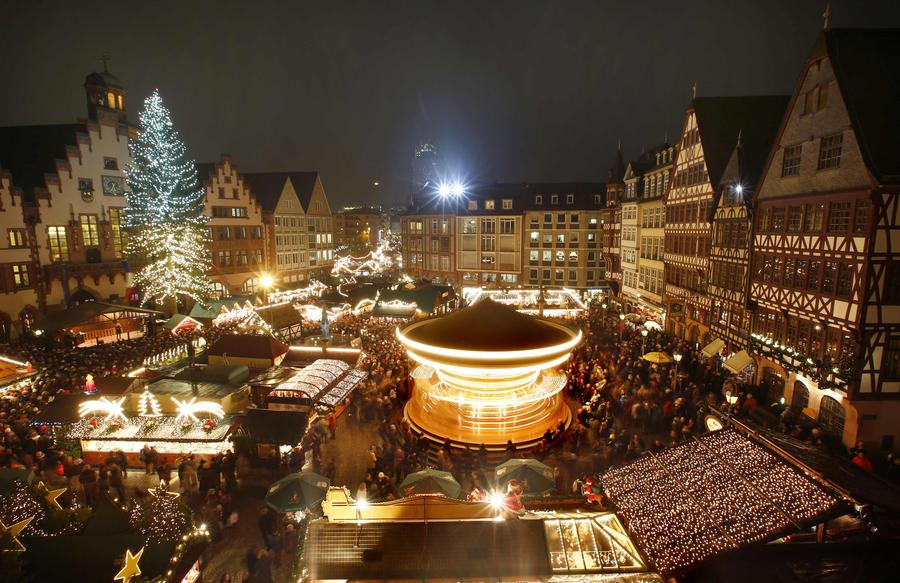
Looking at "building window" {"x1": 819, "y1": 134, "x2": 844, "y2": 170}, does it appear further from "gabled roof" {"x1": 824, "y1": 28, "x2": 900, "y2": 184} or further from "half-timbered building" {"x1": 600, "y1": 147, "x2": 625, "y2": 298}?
"half-timbered building" {"x1": 600, "y1": 147, "x2": 625, "y2": 298}

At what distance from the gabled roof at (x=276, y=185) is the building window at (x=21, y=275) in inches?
779

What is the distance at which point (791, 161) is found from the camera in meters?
18.1

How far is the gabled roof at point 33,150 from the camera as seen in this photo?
31.3 m

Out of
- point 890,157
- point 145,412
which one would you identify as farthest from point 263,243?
point 890,157

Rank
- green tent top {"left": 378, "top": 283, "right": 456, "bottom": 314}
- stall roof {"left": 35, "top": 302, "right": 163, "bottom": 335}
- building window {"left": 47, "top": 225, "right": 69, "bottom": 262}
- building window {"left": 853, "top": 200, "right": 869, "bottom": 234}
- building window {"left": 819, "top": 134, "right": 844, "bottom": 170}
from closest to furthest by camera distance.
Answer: building window {"left": 853, "top": 200, "right": 869, "bottom": 234} → building window {"left": 819, "top": 134, "right": 844, "bottom": 170} → stall roof {"left": 35, "top": 302, "right": 163, "bottom": 335} → building window {"left": 47, "top": 225, "right": 69, "bottom": 262} → green tent top {"left": 378, "top": 283, "right": 456, "bottom": 314}

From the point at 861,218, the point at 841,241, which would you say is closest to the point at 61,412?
the point at 841,241

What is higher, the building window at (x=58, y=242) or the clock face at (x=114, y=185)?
the clock face at (x=114, y=185)

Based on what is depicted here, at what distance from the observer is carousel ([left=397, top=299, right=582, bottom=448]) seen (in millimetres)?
11656

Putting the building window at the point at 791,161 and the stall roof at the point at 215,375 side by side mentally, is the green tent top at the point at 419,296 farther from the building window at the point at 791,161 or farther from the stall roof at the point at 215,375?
the building window at the point at 791,161

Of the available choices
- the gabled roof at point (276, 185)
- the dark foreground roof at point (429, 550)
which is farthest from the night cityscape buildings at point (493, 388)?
the gabled roof at point (276, 185)

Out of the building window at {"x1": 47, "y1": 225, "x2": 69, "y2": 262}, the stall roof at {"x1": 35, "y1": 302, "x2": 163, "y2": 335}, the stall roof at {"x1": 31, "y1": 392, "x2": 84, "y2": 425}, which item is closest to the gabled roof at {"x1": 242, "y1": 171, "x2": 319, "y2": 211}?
the building window at {"x1": 47, "y1": 225, "x2": 69, "y2": 262}

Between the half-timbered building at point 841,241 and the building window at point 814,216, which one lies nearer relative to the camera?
the half-timbered building at point 841,241

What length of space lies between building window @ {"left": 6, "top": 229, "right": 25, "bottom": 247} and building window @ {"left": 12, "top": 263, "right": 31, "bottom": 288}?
4.17 feet

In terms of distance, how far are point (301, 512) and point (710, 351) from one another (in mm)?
19157
